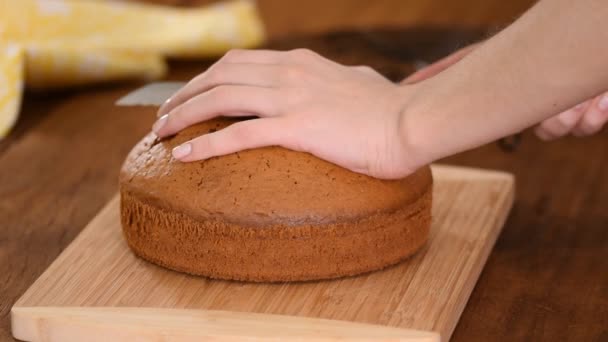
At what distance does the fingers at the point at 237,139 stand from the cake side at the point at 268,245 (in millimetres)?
70

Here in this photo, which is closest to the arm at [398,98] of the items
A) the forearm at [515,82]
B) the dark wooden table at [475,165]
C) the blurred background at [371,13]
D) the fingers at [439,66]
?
the forearm at [515,82]

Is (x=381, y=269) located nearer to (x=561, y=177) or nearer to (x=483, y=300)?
(x=483, y=300)

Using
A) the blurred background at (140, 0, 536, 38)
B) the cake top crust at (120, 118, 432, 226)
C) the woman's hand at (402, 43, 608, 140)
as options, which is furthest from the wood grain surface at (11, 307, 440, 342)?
the blurred background at (140, 0, 536, 38)

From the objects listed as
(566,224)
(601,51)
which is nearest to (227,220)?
(601,51)

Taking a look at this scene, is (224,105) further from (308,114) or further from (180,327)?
(180,327)

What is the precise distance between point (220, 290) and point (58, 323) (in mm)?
170

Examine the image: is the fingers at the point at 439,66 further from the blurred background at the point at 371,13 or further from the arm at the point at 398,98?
the blurred background at the point at 371,13

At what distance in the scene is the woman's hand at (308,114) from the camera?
1.05 metres

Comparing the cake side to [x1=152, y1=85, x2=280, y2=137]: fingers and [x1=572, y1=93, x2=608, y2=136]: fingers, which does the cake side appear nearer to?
[x1=152, y1=85, x2=280, y2=137]: fingers

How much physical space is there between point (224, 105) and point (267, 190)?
0.36 feet

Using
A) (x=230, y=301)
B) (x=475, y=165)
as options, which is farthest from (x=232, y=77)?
(x=475, y=165)

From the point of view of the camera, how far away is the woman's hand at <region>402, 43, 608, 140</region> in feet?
4.08

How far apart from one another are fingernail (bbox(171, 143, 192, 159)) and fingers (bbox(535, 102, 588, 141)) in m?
0.47

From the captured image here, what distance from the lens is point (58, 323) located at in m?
1.01
